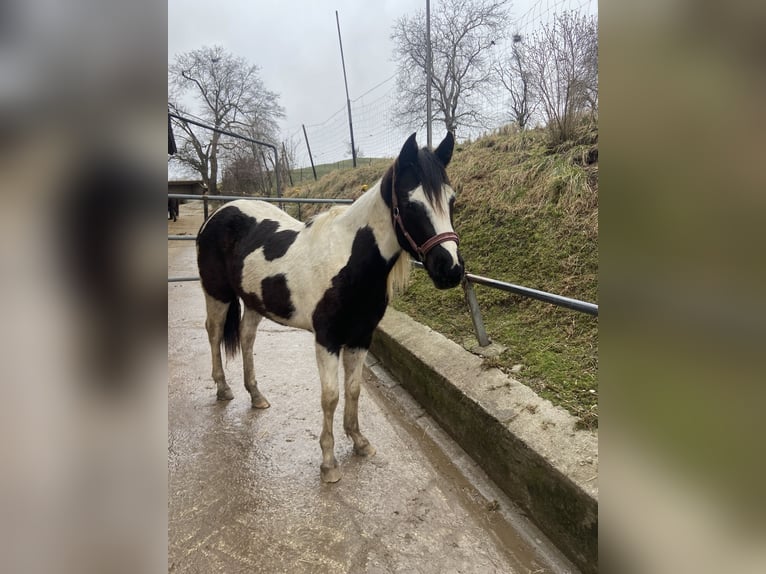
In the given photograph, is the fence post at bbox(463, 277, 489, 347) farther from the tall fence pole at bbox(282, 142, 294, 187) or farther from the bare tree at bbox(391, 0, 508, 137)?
the tall fence pole at bbox(282, 142, 294, 187)

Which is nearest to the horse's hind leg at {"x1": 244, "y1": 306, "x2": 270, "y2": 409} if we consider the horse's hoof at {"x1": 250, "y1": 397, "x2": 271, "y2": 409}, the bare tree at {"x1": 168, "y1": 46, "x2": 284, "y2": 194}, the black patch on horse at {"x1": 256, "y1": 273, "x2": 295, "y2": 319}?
the horse's hoof at {"x1": 250, "y1": 397, "x2": 271, "y2": 409}

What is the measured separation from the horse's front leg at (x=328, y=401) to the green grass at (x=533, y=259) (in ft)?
3.11

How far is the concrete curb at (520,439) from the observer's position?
56.5 inches

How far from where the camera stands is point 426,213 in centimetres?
170

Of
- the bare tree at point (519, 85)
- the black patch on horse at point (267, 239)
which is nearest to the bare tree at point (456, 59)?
the bare tree at point (519, 85)

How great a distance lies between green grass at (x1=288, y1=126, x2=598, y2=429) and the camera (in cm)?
217

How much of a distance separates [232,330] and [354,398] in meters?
1.20

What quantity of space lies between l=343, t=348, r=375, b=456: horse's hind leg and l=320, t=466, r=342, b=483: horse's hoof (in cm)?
22

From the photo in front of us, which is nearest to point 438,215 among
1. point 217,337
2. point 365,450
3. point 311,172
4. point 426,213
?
point 426,213

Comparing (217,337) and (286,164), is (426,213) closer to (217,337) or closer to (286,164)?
(217,337)
